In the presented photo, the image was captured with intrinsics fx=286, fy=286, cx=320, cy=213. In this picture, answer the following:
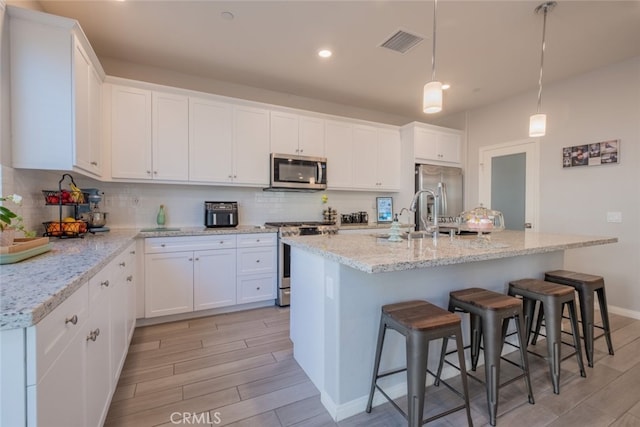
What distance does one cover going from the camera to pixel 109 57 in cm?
308

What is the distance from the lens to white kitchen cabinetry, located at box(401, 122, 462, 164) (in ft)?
14.3

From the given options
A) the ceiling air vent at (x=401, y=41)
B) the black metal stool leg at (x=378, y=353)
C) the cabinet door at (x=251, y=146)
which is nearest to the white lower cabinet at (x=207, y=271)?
the cabinet door at (x=251, y=146)

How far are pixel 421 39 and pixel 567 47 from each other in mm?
1512

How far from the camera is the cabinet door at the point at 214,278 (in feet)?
9.68

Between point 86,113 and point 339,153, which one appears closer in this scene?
point 86,113

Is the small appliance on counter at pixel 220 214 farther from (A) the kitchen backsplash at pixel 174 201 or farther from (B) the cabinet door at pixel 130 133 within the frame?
(B) the cabinet door at pixel 130 133

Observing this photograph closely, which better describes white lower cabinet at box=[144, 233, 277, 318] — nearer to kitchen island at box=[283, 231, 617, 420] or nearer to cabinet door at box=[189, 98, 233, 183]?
cabinet door at box=[189, 98, 233, 183]

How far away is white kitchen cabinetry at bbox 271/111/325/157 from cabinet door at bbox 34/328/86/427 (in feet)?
9.35

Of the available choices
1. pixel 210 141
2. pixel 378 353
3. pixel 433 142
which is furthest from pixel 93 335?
pixel 433 142

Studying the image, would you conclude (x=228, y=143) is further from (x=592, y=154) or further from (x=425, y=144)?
(x=592, y=154)

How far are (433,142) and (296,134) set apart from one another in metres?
2.22

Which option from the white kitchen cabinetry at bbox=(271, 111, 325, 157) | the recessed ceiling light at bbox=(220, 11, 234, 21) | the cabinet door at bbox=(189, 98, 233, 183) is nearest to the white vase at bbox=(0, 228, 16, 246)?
the cabinet door at bbox=(189, 98, 233, 183)

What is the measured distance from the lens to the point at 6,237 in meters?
1.36

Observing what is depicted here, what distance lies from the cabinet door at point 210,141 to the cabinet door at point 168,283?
93cm
